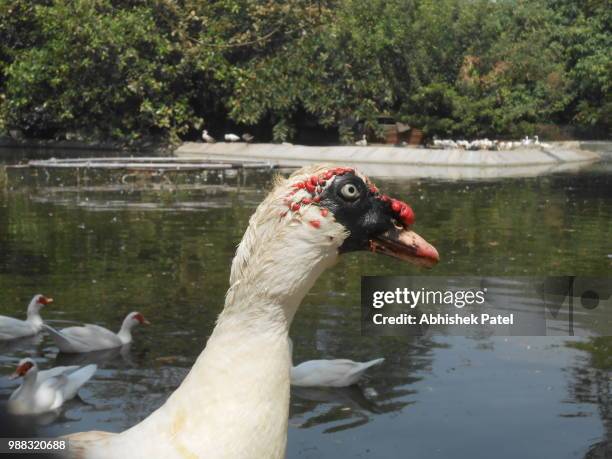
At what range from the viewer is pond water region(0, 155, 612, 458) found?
6.20 m

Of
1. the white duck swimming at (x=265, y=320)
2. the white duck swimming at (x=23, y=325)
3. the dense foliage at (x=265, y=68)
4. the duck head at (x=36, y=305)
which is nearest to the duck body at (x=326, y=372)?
the white duck swimming at (x=23, y=325)

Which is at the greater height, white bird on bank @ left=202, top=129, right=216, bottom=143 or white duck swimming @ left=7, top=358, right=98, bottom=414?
white bird on bank @ left=202, top=129, right=216, bottom=143

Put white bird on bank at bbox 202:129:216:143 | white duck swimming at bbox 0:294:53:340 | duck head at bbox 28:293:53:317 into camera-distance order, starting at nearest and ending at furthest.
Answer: white duck swimming at bbox 0:294:53:340 → duck head at bbox 28:293:53:317 → white bird on bank at bbox 202:129:216:143

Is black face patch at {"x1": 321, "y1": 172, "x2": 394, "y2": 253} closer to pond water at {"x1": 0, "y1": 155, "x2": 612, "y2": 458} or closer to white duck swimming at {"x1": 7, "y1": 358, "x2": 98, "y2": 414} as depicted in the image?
pond water at {"x1": 0, "y1": 155, "x2": 612, "y2": 458}

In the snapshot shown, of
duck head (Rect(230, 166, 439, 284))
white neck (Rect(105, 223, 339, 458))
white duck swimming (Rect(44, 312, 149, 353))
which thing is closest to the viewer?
white neck (Rect(105, 223, 339, 458))

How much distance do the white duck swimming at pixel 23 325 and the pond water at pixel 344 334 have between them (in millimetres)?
100

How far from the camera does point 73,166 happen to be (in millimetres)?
23438

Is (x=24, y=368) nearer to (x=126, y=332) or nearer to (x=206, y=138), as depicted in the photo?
(x=126, y=332)

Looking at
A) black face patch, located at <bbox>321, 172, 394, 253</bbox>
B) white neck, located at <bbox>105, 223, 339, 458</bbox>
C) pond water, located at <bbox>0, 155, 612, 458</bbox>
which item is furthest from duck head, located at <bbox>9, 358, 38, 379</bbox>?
black face patch, located at <bbox>321, 172, 394, 253</bbox>

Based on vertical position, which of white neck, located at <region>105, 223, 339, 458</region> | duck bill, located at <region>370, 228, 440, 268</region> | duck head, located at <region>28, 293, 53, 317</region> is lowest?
duck head, located at <region>28, 293, 53, 317</region>

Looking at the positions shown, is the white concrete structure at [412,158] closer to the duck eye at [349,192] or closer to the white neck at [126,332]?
the white neck at [126,332]

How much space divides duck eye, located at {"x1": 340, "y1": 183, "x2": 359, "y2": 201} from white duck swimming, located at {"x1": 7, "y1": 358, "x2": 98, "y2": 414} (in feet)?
13.2

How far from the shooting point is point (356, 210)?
281 centimetres

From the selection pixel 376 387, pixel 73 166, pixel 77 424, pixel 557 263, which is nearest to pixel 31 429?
pixel 77 424
